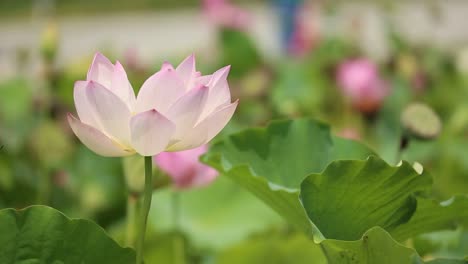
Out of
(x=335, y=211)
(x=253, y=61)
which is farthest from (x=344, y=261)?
(x=253, y=61)

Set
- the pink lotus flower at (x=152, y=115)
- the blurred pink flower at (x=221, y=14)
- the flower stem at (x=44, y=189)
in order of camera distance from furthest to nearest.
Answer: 1. the blurred pink flower at (x=221, y=14)
2. the flower stem at (x=44, y=189)
3. the pink lotus flower at (x=152, y=115)

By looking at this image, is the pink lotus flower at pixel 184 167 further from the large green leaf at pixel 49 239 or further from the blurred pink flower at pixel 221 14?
the blurred pink flower at pixel 221 14

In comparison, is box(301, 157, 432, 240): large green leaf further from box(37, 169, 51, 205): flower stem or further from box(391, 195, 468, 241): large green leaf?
box(37, 169, 51, 205): flower stem

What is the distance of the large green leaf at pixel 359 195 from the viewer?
0.51 m

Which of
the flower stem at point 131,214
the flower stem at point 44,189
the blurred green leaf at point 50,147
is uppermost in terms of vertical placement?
the flower stem at point 131,214

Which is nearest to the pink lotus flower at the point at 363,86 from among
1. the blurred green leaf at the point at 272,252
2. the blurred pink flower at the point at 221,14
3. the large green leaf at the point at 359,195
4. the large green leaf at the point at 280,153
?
the blurred pink flower at the point at 221,14

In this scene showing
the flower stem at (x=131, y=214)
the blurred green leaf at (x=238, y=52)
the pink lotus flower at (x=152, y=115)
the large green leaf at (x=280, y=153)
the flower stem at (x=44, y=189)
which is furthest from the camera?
the blurred green leaf at (x=238, y=52)

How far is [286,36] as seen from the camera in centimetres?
268

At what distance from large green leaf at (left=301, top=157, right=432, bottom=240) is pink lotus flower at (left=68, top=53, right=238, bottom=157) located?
81 millimetres

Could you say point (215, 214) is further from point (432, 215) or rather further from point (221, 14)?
point (221, 14)

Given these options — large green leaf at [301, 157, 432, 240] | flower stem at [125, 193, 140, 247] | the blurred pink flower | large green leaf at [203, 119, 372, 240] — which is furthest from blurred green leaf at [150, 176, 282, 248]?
the blurred pink flower

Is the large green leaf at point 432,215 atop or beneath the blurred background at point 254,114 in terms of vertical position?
atop

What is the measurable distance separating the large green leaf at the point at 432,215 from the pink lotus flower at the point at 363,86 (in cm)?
94

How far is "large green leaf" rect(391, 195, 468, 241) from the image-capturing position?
20.6 inches
